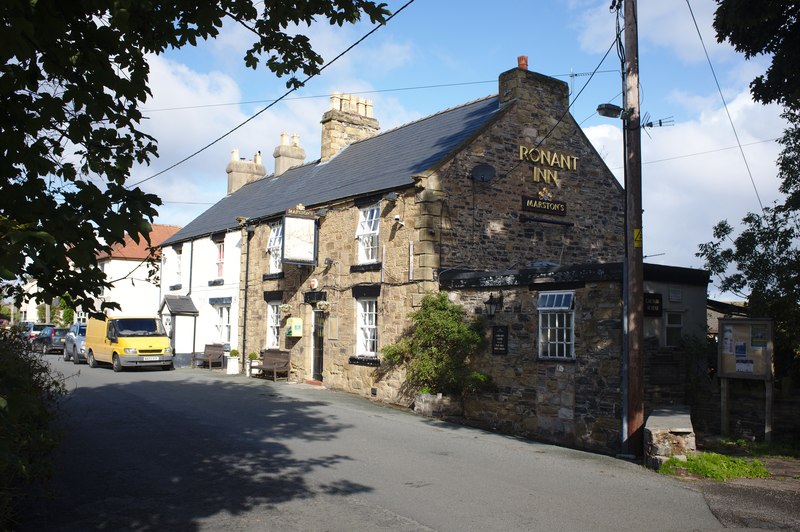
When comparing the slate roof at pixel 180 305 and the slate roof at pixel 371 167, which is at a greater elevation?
the slate roof at pixel 371 167

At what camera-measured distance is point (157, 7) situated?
6.73 m

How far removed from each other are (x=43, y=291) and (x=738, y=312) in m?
15.7

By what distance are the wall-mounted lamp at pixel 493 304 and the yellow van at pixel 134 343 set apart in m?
15.0

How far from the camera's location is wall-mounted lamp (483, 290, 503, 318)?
1500 cm

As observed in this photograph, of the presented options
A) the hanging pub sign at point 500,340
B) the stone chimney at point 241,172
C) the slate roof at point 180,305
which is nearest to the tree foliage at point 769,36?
the hanging pub sign at point 500,340

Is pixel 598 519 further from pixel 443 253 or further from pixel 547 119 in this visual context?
pixel 547 119

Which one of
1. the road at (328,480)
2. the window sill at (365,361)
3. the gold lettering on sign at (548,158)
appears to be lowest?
the road at (328,480)

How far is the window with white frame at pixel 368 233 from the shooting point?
1936 centimetres

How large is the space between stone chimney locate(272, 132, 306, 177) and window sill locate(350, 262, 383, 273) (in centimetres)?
1269

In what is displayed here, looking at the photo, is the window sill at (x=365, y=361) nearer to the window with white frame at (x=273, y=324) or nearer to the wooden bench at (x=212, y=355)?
the window with white frame at (x=273, y=324)

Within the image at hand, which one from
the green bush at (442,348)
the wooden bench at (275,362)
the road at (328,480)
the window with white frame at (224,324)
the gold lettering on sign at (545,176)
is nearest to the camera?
the road at (328,480)

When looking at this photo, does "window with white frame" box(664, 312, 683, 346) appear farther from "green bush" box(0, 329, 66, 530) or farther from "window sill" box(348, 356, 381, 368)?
"green bush" box(0, 329, 66, 530)

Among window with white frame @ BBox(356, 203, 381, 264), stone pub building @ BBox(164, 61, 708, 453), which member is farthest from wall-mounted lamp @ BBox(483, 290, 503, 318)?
window with white frame @ BBox(356, 203, 381, 264)

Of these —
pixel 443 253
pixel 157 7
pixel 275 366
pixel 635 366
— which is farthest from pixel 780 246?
pixel 275 366
